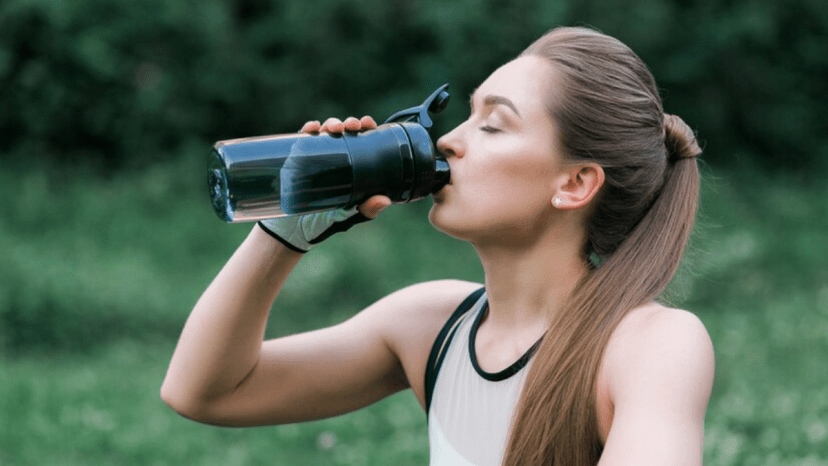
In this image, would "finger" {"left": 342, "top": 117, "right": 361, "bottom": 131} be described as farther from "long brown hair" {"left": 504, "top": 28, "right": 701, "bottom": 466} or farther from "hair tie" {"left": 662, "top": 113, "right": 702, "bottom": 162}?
"hair tie" {"left": 662, "top": 113, "right": 702, "bottom": 162}

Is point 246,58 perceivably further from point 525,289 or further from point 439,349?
point 525,289

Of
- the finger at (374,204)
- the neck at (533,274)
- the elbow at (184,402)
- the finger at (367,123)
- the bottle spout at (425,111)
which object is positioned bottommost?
the elbow at (184,402)

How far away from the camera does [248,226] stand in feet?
24.3

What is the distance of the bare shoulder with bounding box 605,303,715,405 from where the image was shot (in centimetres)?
207

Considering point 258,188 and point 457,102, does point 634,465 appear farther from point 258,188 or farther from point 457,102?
point 457,102

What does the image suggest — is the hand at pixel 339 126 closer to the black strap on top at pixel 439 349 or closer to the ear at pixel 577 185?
the ear at pixel 577 185

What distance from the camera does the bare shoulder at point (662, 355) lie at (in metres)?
2.07

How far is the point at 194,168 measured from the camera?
27.7 ft

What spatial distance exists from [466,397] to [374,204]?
0.45 m

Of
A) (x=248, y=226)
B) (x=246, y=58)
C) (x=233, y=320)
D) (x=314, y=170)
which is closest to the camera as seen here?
(x=314, y=170)

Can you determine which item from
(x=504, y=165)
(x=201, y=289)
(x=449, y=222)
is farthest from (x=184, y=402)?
(x=201, y=289)

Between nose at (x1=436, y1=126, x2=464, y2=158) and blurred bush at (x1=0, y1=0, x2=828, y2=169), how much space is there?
19.9ft

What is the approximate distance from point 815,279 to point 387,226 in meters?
2.70

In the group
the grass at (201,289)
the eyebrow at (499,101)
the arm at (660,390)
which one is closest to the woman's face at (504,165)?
the eyebrow at (499,101)
